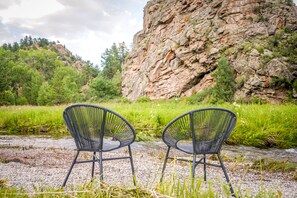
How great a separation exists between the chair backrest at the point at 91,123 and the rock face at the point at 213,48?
22.1 metres

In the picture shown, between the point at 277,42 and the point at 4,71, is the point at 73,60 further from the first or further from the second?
the point at 277,42

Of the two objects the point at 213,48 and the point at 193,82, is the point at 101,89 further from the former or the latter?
the point at 213,48

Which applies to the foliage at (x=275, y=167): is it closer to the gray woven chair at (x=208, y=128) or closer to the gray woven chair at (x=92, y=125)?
the gray woven chair at (x=208, y=128)

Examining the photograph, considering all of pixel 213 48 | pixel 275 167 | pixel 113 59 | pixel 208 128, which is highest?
pixel 113 59

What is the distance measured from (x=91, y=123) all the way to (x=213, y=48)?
28.2m

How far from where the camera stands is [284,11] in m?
28.2

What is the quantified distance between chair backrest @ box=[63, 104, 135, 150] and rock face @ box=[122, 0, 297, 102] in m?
22.1

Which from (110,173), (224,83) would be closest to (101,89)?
(224,83)

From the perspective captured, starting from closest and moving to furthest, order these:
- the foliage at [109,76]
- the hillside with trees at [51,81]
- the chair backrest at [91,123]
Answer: the chair backrest at [91,123] < the foliage at [109,76] < the hillside with trees at [51,81]

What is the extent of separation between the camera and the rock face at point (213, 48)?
23688mm

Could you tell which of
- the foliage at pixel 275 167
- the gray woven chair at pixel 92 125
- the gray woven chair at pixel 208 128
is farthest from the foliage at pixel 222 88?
the gray woven chair at pixel 92 125

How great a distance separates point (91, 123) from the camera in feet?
8.96

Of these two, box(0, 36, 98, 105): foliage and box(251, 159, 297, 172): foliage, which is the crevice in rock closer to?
box(0, 36, 98, 105): foliage

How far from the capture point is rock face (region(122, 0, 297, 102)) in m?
23.7
